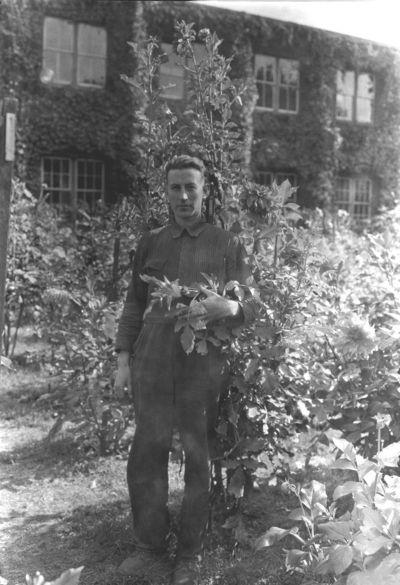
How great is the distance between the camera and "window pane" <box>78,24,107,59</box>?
14422 millimetres

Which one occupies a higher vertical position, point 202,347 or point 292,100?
point 292,100

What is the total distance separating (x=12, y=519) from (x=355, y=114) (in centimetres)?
1590

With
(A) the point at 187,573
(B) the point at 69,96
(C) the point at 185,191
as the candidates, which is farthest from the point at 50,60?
(A) the point at 187,573

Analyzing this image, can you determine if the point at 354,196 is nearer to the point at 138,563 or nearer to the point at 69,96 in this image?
the point at 69,96

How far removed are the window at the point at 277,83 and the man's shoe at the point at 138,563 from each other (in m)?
13.1

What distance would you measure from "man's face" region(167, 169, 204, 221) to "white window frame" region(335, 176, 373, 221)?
1428 cm

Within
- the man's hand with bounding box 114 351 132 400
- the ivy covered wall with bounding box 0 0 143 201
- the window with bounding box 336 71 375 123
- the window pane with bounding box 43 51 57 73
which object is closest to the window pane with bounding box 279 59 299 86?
the window with bounding box 336 71 375 123

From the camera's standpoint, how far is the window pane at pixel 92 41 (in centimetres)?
1442

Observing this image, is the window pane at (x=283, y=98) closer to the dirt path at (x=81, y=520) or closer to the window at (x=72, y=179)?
the window at (x=72, y=179)

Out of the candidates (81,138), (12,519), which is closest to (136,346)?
(12,519)

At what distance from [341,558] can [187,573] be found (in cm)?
109

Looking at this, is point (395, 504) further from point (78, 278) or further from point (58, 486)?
point (78, 278)

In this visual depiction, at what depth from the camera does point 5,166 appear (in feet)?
6.92

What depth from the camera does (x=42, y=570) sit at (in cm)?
306
